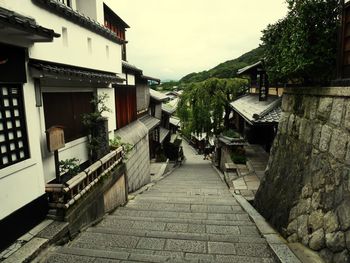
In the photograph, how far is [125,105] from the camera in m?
15.3

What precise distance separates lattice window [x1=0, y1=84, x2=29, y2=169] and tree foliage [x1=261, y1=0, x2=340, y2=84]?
6.68 metres

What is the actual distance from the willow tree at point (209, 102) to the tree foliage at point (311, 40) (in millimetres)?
16680

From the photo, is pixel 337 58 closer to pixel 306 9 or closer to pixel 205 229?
pixel 306 9

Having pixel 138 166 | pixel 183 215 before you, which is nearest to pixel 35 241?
pixel 183 215

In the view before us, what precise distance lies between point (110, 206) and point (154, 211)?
1.55 metres

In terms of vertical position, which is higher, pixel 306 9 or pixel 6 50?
pixel 306 9

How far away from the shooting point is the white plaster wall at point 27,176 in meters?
5.22

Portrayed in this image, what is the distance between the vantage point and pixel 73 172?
26.0 ft

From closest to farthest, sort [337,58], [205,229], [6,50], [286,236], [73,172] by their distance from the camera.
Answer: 1. [6,50]
2. [337,58]
3. [286,236]
4. [205,229]
5. [73,172]

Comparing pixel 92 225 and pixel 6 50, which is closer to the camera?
pixel 6 50

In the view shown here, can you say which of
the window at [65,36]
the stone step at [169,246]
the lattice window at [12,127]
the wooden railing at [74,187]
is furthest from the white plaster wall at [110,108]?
the stone step at [169,246]

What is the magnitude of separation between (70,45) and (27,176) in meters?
4.14

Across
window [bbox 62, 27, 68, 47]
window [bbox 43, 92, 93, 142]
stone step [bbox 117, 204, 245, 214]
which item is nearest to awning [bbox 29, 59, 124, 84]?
window [bbox 62, 27, 68, 47]

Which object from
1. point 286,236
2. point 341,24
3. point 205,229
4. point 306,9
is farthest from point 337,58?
point 205,229
